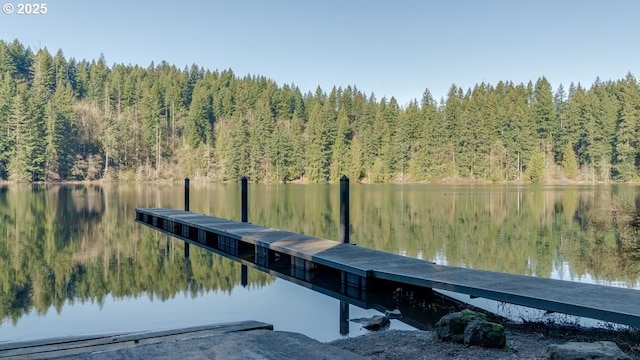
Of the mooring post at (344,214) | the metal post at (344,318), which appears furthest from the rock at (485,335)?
the mooring post at (344,214)

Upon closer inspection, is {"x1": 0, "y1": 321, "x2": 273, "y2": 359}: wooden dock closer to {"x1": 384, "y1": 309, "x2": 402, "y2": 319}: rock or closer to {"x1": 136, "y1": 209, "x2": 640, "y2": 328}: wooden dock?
{"x1": 384, "y1": 309, "x2": 402, "y2": 319}: rock

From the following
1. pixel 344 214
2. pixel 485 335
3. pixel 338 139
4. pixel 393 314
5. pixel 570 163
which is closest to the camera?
pixel 485 335

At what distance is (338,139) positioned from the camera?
6438cm

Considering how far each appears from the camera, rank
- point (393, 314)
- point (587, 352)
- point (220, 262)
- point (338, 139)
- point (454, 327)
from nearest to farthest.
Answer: point (587, 352)
point (454, 327)
point (393, 314)
point (220, 262)
point (338, 139)

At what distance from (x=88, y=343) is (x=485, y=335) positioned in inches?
138

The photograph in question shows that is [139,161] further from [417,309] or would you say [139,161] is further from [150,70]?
[417,309]

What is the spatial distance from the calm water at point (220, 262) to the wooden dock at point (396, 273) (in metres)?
0.61

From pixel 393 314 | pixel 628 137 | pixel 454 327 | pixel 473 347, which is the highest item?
pixel 628 137

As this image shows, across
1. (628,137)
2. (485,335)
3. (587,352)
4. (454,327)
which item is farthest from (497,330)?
(628,137)

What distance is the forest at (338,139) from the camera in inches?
2243

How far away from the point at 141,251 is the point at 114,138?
5132 cm

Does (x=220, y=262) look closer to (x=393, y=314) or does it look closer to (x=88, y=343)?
(x=393, y=314)

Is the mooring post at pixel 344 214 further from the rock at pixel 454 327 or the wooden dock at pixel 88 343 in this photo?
the wooden dock at pixel 88 343

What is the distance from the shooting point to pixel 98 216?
21016mm
